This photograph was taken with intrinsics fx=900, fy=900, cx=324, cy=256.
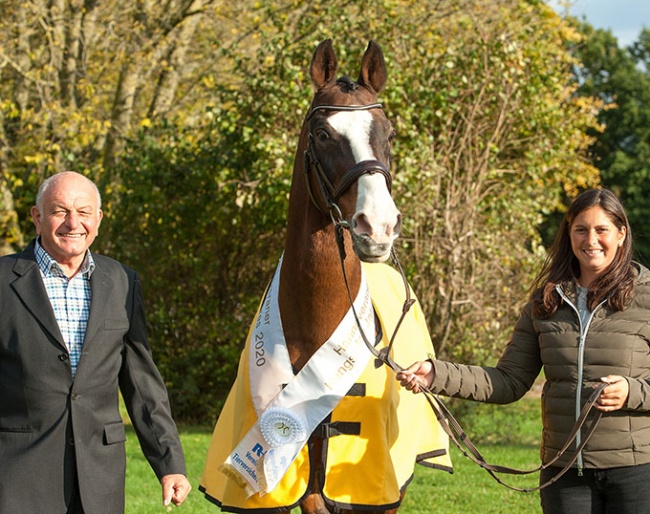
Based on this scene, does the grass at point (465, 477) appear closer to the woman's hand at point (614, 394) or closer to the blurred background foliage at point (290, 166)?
the blurred background foliage at point (290, 166)

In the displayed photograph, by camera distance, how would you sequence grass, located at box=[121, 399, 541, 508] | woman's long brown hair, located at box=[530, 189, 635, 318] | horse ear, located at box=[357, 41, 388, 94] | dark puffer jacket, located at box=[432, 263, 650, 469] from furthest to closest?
grass, located at box=[121, 399, 541, 508]
horse ear, located at box=[357, 41, 388, 94]
woman's long brown hair, located at box=[530, 189, 635, 318]
dark puffer jacket, located at box=[432, 263, 650, 469]

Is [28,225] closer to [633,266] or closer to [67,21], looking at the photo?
[67,21]

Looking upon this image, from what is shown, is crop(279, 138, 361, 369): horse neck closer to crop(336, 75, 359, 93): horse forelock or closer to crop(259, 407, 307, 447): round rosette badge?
crop(259, 407, 307, 447): round rosette badge

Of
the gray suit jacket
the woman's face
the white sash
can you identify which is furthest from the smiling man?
the woman's face

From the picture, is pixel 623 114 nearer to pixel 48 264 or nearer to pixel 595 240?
pixel 595 240

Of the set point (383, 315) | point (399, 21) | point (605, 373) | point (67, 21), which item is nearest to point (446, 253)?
point (399, 21)

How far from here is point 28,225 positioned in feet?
42.2

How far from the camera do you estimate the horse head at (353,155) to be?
10.5ft

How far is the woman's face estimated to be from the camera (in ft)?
11.3

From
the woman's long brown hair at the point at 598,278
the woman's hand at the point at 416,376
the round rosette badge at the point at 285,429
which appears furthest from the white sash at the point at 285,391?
the woman's long brown hair at the point at 598,278

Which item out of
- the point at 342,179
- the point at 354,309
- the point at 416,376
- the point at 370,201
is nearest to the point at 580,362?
the point at 416,376

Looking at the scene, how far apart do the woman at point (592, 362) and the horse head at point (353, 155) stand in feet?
2.07

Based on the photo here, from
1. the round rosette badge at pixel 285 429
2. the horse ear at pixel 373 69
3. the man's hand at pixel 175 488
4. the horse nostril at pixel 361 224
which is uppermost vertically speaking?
the horse ear at pixel 373 69

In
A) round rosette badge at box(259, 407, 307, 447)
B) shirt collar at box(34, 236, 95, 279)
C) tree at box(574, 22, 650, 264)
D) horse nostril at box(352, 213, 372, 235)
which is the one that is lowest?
round rosette badge at box(259, 407, 307, 447)
